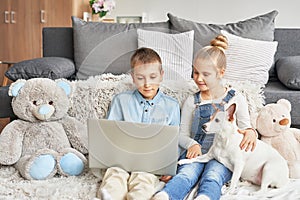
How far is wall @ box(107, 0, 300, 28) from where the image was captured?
12.4 ft

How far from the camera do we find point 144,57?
1.56m

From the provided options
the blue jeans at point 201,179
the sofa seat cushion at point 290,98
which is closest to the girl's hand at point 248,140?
the blue jeans at point 201,179

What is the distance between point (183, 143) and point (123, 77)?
0.42 m

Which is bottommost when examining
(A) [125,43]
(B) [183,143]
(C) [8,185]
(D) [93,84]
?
(C) [8,185]

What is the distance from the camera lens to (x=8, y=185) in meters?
1.51

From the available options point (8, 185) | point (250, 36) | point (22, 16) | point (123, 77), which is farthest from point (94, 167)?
point (22, 16)

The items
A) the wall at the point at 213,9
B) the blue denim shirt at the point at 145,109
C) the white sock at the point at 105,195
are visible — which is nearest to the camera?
the white sock at the point at 105,195

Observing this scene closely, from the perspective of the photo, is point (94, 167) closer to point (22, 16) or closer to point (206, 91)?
point (206, 91)

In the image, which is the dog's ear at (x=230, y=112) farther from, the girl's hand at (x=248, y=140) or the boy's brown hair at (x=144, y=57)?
the boy's brown hair at (x=144, y=57)

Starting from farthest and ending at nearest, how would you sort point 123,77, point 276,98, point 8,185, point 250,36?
1. point 250,36
2. point 276,98
3. point 123,77
4. point 8,185

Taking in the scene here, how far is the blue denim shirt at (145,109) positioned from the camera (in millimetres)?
1537

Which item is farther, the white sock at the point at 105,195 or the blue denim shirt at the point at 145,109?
the blue denim shirt at the point at 145,109

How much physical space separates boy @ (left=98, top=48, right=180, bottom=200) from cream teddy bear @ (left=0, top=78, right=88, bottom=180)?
0.23 meters

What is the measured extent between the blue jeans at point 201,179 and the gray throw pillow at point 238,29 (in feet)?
3.63
